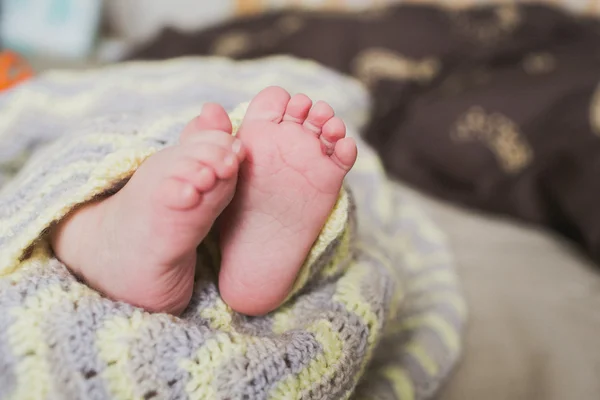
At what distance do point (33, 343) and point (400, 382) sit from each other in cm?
40

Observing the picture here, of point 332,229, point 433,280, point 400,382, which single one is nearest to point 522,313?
point 433,280

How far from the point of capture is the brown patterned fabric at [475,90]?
3.45 ft

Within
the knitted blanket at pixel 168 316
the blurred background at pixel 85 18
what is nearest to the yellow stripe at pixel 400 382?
the knitted blanket at pixel 168 316

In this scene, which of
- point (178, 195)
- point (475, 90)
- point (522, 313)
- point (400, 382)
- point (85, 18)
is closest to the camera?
point (178, 195)

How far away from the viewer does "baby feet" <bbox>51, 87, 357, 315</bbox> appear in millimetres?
414

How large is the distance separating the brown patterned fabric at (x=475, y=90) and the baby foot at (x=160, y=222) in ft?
2.42

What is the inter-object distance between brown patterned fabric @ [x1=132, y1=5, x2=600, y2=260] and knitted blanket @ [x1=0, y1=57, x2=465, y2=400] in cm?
31

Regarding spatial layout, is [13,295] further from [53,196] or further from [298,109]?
[298,109]

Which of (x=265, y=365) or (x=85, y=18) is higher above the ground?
(x=265, y=365)

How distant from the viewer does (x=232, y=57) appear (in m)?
1.38

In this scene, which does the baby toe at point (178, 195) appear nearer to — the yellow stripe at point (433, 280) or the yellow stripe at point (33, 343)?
the yellow stripe at point (33, 343)

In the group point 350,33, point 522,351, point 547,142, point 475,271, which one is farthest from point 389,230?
point 350,33

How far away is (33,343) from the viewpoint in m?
0.40

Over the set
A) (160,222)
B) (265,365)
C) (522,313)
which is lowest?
(522,313)
